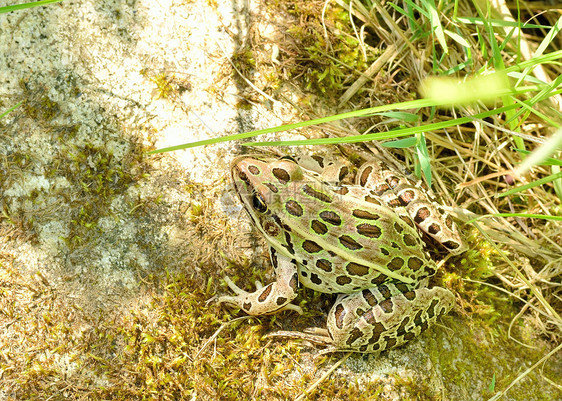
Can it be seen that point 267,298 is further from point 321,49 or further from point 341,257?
point 321,49

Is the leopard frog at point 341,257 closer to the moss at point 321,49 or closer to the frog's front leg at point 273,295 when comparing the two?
the frog's front leg at point 273,295

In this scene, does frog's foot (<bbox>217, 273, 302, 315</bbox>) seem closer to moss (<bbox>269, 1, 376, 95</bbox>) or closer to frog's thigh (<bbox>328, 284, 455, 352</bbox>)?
frog's thigh (<bbox>328, 284, 455, 352</bbox>)

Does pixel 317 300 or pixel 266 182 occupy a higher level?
pixel 266 182

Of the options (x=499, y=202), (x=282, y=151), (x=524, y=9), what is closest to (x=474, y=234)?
(x=499, y=202)

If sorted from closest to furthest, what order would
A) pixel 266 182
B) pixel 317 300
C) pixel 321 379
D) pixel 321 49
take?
1. pixel 266 182
2. pixel 321 379
3. pixel 317 300
4. pixel 321 49

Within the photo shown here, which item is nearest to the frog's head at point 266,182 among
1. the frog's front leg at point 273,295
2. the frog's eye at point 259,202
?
the frog's eye at point 259,202

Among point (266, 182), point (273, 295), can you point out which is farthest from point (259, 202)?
point (273, 295)

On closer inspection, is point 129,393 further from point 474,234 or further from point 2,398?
point 474,234
